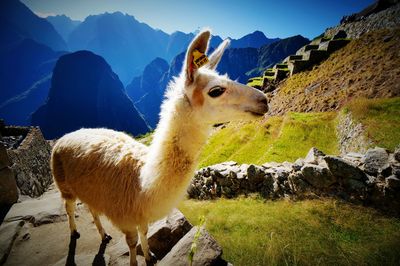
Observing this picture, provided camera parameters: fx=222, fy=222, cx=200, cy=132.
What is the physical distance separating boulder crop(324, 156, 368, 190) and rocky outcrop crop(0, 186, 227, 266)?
5200 millimetres

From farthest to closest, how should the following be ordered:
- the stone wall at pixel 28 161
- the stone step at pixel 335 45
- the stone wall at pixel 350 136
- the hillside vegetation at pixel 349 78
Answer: the stone step at pixel 335 45 → the hillside vegetation at pixel 349 78 → the stone wall at pixel 28 161 → the stone wall at pixel 350 136

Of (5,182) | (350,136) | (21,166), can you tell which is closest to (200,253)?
(5,182)

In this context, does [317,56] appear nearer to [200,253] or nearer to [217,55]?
[217,55]

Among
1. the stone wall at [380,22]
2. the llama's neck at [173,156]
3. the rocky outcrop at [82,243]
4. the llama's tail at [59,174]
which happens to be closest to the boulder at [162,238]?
the rocky outcrop at [82,243]

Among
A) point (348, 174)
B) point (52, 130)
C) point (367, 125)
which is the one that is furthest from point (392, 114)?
point (52, 130)

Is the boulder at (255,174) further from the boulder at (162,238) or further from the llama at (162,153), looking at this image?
the llama at (162,153)

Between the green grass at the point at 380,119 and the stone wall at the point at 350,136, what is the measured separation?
266mm

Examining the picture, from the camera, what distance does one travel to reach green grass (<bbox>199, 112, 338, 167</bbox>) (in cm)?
1437

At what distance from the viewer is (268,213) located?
6883 mm

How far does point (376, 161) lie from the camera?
271 inches

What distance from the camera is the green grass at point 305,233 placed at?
4.14 m

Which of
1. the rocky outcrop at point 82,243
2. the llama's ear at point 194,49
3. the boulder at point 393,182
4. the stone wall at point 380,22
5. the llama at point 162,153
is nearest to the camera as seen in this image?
the llama's ear at point 194,49

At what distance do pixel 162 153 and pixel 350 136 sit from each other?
43.6 feet

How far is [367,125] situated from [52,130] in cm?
14640
